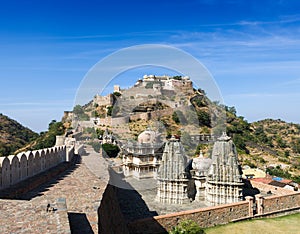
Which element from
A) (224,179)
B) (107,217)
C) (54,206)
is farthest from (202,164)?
(54,206)

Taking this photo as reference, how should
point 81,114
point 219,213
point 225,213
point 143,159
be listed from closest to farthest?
point 219,213 < point 225,213 < point 143,159 < point 81,114

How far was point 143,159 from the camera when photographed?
24.8 meters

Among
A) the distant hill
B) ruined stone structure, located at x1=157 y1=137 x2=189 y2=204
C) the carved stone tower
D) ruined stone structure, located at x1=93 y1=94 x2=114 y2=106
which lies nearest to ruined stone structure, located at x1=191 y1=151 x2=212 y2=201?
the carved stone tower

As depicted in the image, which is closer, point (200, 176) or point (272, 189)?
point (200, 176)

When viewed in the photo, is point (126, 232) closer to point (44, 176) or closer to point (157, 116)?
point (44, 176)

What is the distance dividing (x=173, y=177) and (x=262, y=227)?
5.36 meters

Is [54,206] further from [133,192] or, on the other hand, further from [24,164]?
[133,192]

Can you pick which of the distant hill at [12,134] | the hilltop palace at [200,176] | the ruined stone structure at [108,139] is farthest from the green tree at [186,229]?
the distant hill at [12,134]

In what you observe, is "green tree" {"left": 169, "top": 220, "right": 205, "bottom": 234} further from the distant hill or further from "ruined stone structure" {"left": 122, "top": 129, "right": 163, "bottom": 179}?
the distant hill

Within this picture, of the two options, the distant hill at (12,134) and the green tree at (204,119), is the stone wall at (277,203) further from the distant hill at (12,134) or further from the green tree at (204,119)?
the distant hill at (12,134)

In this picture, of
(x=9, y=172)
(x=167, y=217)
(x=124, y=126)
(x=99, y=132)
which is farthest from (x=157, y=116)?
(x=9, y=172)

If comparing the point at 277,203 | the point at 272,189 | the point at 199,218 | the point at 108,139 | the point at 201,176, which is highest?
the point at 108,139

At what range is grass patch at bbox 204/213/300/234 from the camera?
1633 cm

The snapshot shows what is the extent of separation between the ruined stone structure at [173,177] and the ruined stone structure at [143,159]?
5.56 meters
